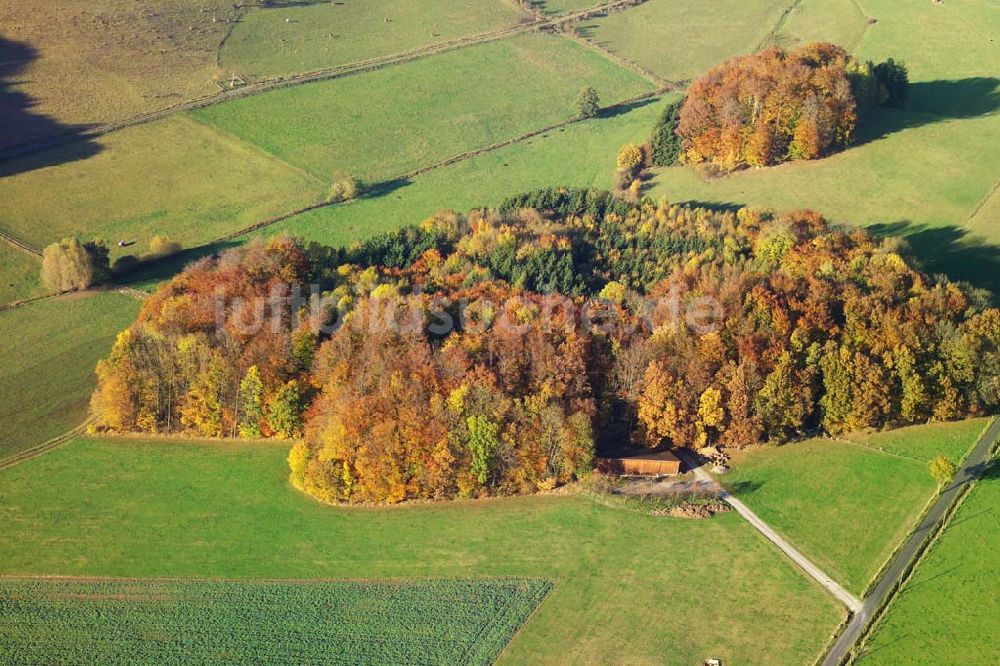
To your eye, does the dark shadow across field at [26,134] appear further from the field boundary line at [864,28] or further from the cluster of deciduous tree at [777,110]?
the field boundary line at [864,28]

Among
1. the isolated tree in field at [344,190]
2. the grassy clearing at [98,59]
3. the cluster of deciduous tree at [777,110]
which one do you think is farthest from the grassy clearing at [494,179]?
the grassy clearing at [98,59]

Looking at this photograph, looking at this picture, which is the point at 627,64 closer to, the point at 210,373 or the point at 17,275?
the point at 17,275

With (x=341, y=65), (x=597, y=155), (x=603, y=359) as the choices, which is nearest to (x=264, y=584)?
(x=603, y=359)

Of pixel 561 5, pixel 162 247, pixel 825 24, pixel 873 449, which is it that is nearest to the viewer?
pixel 873 449

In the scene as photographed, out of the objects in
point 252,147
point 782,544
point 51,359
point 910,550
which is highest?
point 252,147

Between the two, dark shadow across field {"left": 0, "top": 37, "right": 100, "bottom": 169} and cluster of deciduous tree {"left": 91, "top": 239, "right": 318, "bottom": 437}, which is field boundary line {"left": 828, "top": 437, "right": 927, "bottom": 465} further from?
dark shadow across field {"left": 0, "top": 37, "right": 100, "bottom": 169}

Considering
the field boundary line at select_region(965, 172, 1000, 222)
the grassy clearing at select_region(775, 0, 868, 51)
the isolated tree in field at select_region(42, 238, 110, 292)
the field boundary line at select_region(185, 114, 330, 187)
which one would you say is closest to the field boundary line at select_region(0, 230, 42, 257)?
the isolated tree in field at select_region(42, 238, 110, 292)

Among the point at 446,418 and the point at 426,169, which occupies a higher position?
the point at 426,169

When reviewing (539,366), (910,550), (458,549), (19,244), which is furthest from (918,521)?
(19,244)

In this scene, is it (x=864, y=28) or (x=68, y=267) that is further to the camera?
(x=864, y=28)
